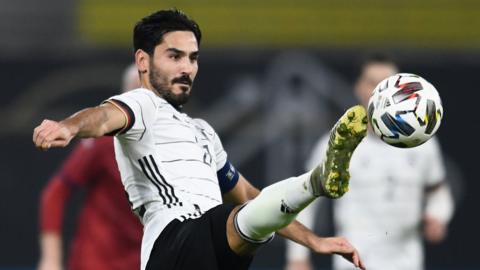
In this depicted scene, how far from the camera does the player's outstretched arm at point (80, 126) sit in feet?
16.3

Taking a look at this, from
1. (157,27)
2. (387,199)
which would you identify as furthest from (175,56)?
(387,199)

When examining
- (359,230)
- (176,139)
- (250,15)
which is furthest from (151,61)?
(250,15)

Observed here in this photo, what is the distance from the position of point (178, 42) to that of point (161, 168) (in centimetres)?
66

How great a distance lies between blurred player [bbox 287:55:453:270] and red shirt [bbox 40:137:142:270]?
1413 mm

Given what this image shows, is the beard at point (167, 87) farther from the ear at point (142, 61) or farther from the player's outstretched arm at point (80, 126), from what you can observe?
the player's outstretched arm at point (80, 126)

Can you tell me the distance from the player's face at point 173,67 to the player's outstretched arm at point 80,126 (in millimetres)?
519

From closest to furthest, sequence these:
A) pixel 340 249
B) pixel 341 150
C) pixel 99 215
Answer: pixel 341 150 < pixel 340 249 < pixel 99 215

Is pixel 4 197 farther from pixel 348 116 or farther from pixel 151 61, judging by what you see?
pixel 348 116

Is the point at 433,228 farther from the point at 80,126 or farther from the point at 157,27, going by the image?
the point at 80,126

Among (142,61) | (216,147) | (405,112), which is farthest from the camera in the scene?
(216,147)

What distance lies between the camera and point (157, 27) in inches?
246

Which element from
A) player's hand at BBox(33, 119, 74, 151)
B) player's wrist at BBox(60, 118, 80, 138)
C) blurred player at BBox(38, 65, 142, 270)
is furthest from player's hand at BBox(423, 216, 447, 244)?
player's hand at BBox(33, 119, 74, 151)

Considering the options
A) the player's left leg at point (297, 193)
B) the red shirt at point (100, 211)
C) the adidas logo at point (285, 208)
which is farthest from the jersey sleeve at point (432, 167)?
the adidas logo at point (285, 208)

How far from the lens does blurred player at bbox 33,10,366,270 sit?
5.50m
